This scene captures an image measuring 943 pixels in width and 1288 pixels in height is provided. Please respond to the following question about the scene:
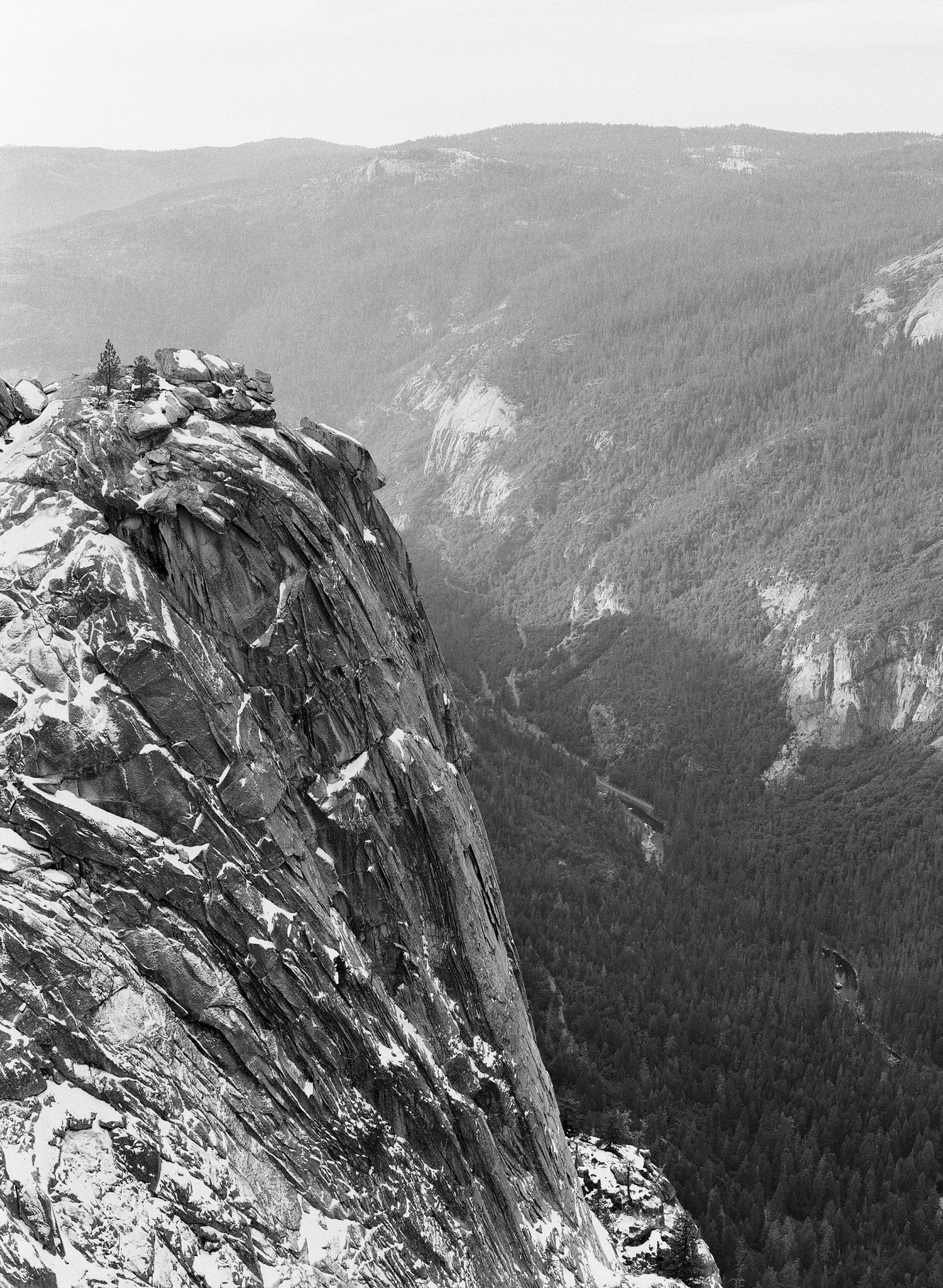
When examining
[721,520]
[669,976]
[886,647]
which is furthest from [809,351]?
[669,976]

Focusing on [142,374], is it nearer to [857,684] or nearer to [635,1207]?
[635,1207]

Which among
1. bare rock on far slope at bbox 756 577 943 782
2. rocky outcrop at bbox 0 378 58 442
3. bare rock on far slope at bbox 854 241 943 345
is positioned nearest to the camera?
rocky outcrop at bbox 0 378 58 442

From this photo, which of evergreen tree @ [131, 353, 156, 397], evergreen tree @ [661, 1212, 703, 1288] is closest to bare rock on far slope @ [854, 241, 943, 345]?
evergreen tree @ [661, 1212, 703, 1288]

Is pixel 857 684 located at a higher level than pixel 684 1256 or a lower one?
higher

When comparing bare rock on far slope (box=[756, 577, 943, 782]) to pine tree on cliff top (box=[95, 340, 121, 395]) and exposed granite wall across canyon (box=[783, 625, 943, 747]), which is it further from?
pine tree on cliff top (box=[95, 340, 121, 395])

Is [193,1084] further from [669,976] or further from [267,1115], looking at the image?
[669,976]

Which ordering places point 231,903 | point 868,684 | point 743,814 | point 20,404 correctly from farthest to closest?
point 868,684 < point 743,814 < point 20,404 < point 231,903

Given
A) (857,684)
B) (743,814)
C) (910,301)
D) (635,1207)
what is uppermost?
(910,301)

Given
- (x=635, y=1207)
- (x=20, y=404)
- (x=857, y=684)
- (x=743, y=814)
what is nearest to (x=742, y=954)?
(x=743, y=814)
